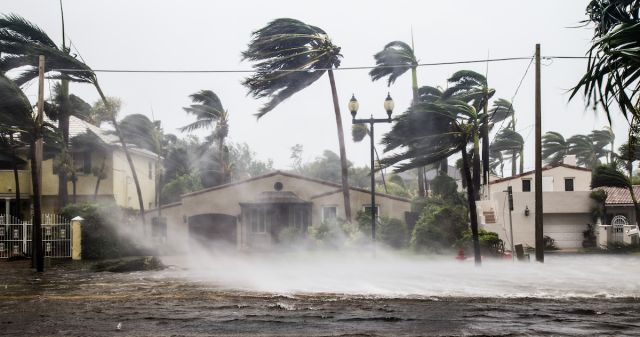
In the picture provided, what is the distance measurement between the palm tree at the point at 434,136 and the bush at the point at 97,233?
38.7ft

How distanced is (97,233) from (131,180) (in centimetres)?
1460

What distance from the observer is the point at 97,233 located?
87.2 feet

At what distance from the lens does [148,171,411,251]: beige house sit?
3528cm

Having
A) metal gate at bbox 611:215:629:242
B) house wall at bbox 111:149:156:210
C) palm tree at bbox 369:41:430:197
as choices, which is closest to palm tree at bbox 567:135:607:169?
metal gate at bbox 611:215:629:242

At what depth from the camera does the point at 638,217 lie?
1362 inches

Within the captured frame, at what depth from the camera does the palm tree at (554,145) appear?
191ft

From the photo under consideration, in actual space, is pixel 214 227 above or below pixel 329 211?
below

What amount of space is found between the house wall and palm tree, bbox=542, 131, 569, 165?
3506 centimetres

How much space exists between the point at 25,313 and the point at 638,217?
32.4m

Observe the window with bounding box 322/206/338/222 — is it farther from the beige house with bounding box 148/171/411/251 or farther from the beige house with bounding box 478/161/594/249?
the beige house with bounding box 478/161/594/249

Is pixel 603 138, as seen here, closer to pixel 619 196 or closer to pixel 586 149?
pixel 586 149

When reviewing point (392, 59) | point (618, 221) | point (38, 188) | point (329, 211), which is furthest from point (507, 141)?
point (38, 188)

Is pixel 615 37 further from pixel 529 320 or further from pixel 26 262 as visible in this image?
pixel 26 262

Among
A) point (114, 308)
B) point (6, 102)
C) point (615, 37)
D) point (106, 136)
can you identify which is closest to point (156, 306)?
point (114, 308)
